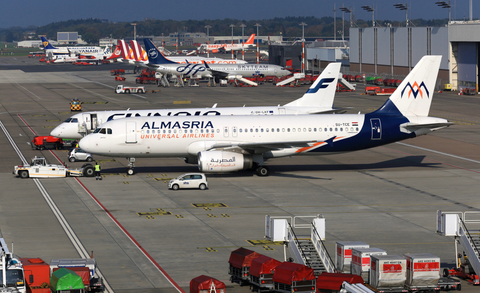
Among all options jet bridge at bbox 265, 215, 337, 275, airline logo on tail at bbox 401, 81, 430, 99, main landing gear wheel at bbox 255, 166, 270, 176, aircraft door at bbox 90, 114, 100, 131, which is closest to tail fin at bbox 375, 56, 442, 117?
airline logo on tail at bbox 401, 81, 430, 99

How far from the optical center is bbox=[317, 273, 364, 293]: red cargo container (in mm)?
24359

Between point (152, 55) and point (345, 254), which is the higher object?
point (152, 55)

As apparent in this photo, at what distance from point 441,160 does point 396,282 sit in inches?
1423

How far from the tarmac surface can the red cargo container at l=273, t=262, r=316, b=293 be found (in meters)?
2.12

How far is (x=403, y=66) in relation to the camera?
141 m

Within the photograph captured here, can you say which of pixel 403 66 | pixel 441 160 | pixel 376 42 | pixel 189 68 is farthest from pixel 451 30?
pixel 441 160

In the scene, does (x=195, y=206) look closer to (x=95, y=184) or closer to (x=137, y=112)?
(x=95, y=184)

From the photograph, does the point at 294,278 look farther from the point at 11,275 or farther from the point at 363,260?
the point at 11,275

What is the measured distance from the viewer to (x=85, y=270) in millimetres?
24906

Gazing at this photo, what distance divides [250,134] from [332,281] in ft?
93.2

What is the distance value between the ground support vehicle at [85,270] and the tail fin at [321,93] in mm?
46076

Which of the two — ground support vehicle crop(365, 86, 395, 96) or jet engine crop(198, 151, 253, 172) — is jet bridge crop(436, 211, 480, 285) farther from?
ground support vehicle crop(365, 86, 395, 96)

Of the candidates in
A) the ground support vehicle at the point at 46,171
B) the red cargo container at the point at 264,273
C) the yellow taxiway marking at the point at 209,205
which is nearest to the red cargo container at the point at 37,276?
the red cargo container at the point at 264,273

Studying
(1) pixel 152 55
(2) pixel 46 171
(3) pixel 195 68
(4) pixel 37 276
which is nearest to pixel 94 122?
(2) pixel 46 171
